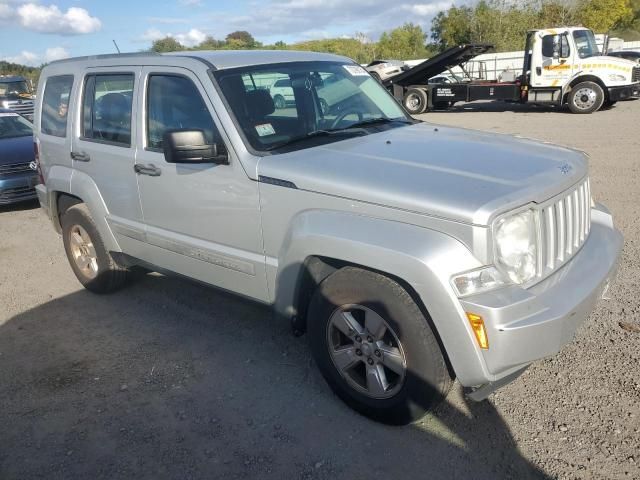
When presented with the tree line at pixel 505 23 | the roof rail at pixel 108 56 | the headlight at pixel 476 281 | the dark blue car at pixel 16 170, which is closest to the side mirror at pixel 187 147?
the roof rail at pixel 108 56

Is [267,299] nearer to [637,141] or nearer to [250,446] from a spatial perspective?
[250,446]

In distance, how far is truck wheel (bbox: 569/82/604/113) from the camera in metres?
16.5

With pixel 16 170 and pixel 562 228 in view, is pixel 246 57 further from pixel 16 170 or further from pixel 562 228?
pixel 16 170

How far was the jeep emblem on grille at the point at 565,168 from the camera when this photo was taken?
3.03 metres

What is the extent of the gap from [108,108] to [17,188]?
Result: 5.31 m

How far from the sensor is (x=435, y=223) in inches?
101

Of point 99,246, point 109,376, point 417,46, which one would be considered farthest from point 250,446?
point 417,46

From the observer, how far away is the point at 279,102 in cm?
374

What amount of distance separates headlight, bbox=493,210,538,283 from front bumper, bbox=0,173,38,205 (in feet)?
26.8

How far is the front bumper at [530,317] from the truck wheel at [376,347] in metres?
0.29

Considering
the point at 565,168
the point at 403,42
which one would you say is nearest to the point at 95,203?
the point at 565,168

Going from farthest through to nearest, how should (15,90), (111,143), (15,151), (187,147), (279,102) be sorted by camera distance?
(15,90), (15,151), (111,143), (279,102), (187,147)

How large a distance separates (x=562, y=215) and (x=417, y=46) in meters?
66.5

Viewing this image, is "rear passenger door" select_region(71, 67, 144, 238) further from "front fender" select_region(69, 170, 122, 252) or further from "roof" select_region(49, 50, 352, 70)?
"roof" select_region(49, 50, 352, 70)
